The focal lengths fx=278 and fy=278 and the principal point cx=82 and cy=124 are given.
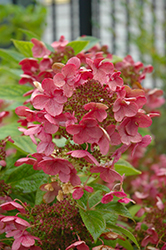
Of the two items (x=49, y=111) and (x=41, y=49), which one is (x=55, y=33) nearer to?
(x=41, y=49)

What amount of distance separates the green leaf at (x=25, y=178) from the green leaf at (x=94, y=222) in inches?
6.0

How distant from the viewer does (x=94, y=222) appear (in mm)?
512

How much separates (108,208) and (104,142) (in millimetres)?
187

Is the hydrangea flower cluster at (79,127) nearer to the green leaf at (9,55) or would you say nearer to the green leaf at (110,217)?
the green leaf at (110,217)

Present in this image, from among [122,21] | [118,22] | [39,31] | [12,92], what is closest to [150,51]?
[122,21]

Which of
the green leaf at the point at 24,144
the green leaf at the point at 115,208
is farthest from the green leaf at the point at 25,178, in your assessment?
the green leaf at the point at 115,208

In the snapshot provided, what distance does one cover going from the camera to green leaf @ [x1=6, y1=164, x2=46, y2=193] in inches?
25.1

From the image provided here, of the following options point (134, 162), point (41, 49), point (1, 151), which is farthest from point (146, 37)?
point (1, 151)

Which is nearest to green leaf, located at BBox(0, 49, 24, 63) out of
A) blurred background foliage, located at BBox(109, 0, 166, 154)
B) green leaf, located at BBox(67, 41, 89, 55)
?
green leaf, located at BBox(67, 41, 89, 55)

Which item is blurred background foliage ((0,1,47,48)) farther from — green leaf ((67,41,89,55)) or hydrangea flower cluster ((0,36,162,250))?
hydrangea flower cluster ((0,36,162,250))

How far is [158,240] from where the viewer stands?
632mm

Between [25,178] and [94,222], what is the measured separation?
0.72 feet

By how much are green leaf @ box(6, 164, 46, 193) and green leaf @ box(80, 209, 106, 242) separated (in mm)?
153

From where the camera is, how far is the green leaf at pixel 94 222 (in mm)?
488
